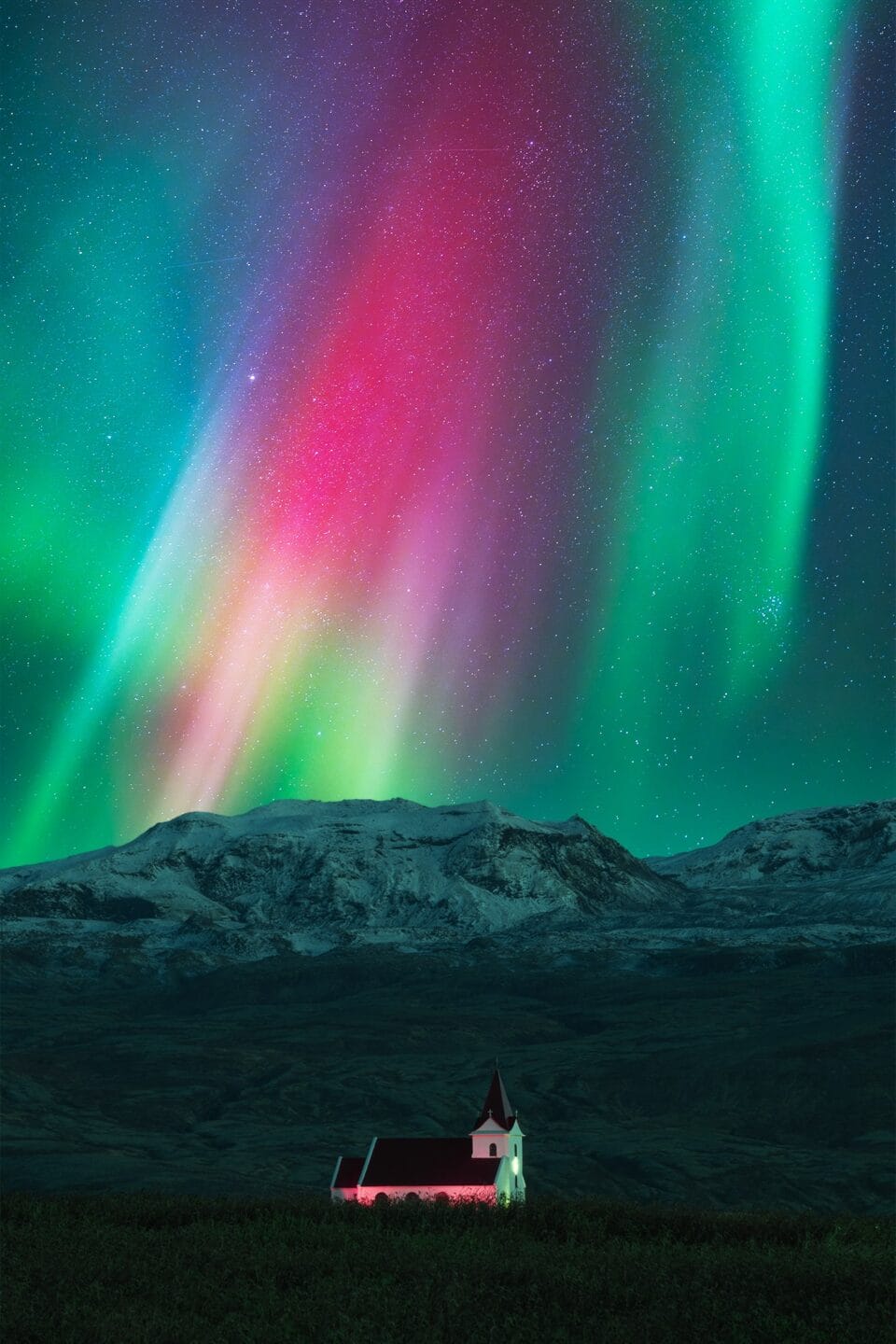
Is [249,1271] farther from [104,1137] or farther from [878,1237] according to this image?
[104,1137]

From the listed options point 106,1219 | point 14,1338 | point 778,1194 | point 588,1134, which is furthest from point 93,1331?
point 588,1134

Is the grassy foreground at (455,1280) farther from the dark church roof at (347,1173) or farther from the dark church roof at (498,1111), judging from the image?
the dark church roof at (498,1111)

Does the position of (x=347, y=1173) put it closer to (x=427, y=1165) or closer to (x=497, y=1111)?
(x=427, y=1165)

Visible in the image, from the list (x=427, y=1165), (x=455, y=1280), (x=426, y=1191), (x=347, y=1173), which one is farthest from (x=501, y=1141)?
(x=455, y=1280)

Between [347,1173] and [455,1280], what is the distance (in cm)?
4647

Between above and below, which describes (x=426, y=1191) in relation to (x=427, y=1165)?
below

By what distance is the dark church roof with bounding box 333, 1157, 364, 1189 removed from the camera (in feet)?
291

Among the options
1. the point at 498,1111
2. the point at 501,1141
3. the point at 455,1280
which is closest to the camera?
the point at 455,1280

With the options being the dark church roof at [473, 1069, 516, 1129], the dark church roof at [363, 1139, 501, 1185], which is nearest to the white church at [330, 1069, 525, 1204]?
the dark church roof at [363, 1139, 501, 1185]

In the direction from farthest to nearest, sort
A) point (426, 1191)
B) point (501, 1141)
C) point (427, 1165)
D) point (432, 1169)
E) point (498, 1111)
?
point (498, 1111) → point (501, 1141) → point (427, 1165) → point (432, 1169) → point (426, 1191)

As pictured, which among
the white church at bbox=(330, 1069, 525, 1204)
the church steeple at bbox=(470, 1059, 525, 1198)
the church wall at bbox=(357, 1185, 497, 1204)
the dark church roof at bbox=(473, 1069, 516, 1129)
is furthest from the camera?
the dark church roof at bbox=(473, 1069, 516, 1129)

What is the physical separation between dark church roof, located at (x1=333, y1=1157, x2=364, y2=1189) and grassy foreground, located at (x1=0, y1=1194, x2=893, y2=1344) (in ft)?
73.3

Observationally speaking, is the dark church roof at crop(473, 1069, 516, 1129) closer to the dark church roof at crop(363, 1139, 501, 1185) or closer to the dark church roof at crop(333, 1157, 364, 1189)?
the dark church roof at crop(363, 1139, 501, 1185)

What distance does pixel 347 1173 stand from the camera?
89.9 m
